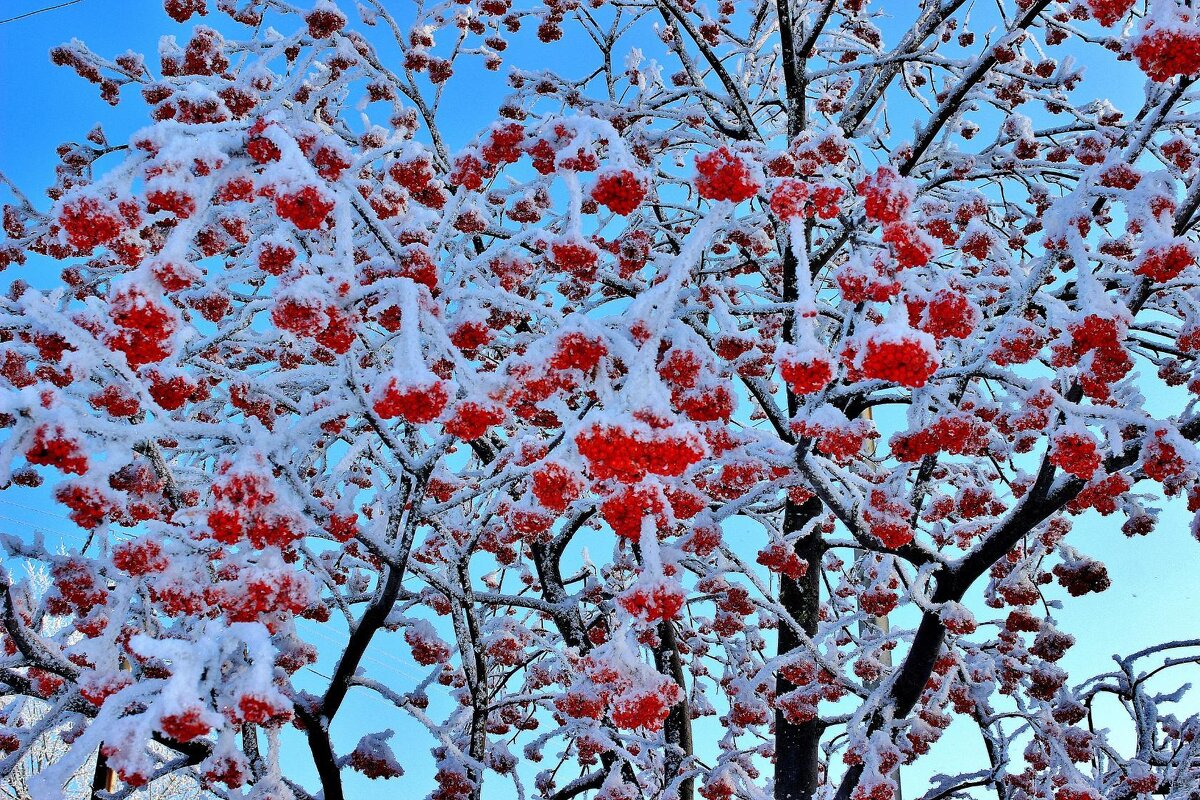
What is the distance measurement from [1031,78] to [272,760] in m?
7.54

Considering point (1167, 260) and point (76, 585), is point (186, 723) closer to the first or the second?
point (76, 585)

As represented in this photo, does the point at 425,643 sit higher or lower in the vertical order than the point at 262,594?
higher

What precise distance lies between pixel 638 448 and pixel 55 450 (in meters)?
2.52

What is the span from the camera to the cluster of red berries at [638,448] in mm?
2834

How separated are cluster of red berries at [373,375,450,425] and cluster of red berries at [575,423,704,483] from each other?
60 centimetres

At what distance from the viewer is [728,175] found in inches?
127

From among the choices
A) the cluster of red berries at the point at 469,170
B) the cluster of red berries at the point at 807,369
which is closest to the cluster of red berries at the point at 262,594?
the cluster of red berries at the point at 469,170

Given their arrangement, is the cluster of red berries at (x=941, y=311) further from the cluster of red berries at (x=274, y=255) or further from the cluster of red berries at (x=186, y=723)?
the cluster of red berries at (x=186, y=723)

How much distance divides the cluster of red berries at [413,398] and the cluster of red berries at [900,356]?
157 cm

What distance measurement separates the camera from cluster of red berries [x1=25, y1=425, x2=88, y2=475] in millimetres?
3472

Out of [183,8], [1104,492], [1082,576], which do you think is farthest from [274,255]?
[1082,576]

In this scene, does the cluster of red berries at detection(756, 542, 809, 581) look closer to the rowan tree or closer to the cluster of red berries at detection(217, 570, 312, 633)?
the rowan tree

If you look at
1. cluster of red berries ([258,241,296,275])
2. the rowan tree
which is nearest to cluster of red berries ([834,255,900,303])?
the rowan tree

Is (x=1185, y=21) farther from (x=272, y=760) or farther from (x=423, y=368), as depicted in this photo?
(x=272, y=760)
